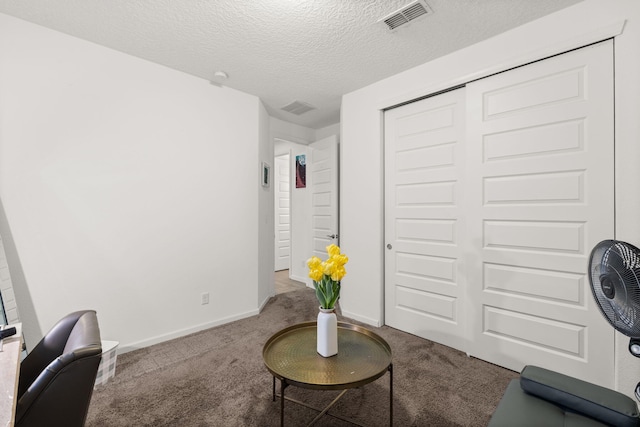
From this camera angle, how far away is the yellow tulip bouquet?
5.28 ft

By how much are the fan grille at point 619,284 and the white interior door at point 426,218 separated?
142 centimetres

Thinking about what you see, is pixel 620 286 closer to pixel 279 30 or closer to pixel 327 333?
pixel 327 333

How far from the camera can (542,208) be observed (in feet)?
7.03

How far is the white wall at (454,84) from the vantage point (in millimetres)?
1777

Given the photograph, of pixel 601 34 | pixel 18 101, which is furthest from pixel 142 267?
pixel 601 34

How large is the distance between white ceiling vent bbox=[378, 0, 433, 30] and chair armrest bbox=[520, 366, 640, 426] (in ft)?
7.57

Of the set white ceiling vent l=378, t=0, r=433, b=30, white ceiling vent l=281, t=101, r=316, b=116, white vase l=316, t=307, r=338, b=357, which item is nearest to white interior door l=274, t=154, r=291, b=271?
white ceiling vent l=281, t=101, r=316, b=116

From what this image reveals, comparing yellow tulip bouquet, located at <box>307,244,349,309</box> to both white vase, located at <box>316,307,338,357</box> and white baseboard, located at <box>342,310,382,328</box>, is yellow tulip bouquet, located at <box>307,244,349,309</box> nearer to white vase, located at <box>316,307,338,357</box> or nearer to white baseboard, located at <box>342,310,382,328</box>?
white vase, located at <box>316,307,338,357</box>

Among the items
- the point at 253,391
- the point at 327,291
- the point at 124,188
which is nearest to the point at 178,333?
the point at 253,391

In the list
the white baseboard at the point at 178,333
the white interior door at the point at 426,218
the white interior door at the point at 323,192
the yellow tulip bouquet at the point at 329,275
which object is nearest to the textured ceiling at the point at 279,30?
the white interior door at the point at 426,218

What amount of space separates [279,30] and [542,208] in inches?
94.6

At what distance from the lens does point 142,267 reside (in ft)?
8.83

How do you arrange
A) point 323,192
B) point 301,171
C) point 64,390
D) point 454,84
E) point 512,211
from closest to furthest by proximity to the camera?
point 64,390 < point 512,211 < point 454,84 < point 323,192 < point 301,171

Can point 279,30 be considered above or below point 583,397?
above
